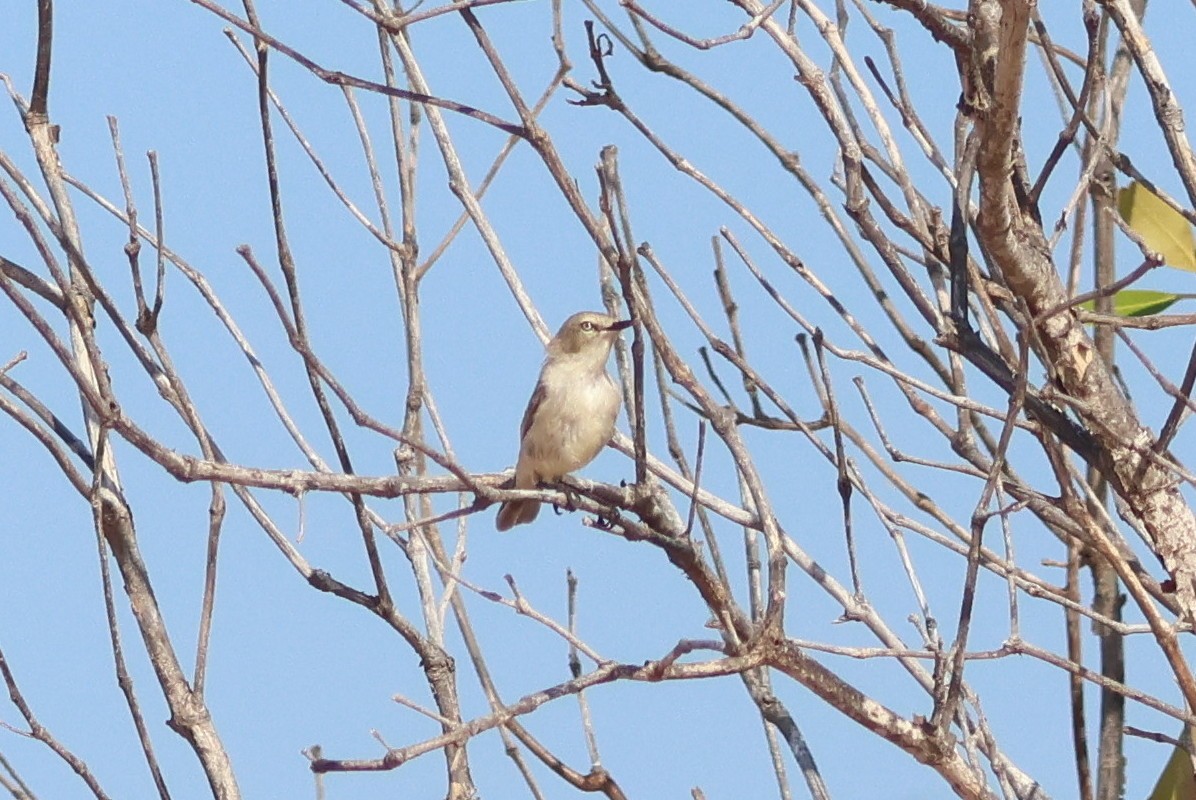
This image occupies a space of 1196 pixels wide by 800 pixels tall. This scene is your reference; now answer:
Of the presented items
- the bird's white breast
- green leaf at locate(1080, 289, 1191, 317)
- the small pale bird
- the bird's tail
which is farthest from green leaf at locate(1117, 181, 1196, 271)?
the bird's tail

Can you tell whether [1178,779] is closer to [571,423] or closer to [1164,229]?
[1164,229]

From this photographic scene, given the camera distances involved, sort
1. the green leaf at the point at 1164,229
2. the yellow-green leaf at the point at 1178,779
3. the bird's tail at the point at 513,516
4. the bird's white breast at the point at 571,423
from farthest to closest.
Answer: the bird's tail at the point at 513,516, the bird's white breast at the point at 571,423, the green leaf at the point at 1164,229, the yellow-green leaf at the point at 1178,779

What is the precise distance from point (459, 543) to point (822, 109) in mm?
1466

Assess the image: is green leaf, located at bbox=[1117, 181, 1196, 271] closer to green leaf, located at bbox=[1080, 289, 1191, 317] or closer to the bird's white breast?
green leaf, located at bbox=[1080, 289, 1191, 317]

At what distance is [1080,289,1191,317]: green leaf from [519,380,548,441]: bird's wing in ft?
8.35

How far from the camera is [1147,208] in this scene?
3633 mm

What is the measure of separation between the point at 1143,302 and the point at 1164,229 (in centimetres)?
18

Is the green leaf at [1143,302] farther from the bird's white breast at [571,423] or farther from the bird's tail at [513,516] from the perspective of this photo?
the bird's tail at [513,516]

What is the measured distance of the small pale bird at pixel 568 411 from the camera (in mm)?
5434

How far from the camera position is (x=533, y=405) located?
587cm

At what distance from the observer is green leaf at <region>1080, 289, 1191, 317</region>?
353 centimetres

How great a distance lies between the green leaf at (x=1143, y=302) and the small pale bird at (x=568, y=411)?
1.98m

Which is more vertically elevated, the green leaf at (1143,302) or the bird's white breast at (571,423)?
the bird's white breast at (571,423)

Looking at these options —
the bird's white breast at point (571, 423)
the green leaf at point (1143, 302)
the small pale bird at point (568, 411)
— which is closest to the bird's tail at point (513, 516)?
the small pale bird at point (568, 411)
